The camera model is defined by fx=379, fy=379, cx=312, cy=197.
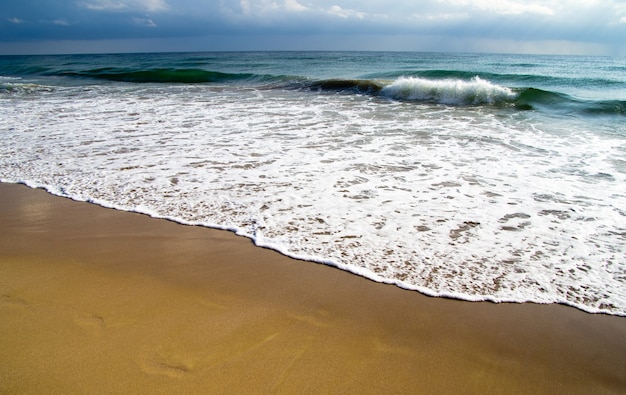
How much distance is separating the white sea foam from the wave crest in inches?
182

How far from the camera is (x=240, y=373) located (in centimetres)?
183

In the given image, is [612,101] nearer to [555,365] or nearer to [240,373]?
[555,365]

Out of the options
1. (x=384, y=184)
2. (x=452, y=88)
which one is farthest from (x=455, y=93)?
(x=384, y=184)

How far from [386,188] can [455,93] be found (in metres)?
10.4

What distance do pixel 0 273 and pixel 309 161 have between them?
363 cm

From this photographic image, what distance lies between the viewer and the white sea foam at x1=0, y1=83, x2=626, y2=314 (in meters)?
2.86

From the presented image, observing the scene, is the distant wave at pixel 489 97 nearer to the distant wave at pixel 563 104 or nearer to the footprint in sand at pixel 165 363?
the distant wave at pixel 563 104

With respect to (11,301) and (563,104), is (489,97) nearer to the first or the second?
(563,104)

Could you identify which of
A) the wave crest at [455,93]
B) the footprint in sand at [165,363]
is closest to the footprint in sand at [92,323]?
the footprint in sand at [165,363]

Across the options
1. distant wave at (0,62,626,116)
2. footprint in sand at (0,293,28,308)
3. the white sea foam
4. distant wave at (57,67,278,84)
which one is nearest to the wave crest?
distant wave at (0,62,626,116)

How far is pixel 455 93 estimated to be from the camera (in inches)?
524

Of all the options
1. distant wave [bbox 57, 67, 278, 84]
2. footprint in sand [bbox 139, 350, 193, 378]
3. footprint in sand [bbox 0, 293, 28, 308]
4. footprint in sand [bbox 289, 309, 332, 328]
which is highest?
distant wave [bbox 57, 67, 278, 84]

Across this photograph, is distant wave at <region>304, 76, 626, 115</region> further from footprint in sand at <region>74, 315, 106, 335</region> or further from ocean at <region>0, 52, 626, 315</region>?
footprint in sand at <region>74, 315, 106, 335</region>

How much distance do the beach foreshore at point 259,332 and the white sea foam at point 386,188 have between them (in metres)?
0.28
